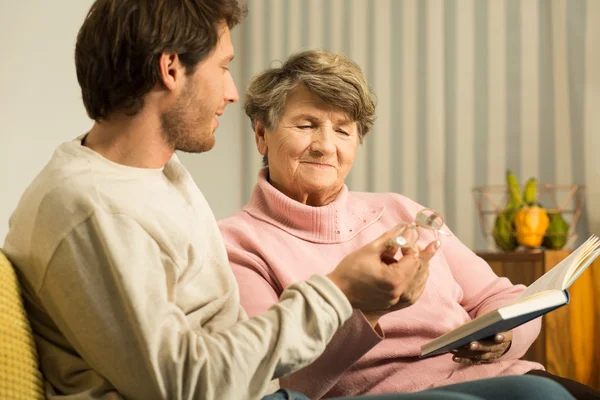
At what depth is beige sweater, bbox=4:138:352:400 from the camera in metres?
1.05

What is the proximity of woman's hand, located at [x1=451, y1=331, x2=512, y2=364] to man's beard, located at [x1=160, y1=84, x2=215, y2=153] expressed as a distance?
672 mm

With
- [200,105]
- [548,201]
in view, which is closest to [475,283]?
[200,105]

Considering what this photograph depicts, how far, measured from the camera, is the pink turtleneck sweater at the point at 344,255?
5.64ft

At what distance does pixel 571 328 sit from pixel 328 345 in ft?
5.40

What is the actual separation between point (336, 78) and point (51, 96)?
2.82 feet

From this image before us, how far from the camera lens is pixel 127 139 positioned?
121 cm

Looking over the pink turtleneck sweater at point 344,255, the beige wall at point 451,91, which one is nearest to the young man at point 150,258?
→ the pink turtleneck sweater at point 344,255

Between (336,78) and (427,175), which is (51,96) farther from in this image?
(427,175)

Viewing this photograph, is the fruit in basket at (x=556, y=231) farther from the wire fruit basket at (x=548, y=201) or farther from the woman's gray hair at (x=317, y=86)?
the woman's gray hair at (x=317, y=86)

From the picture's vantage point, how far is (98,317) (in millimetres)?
1053

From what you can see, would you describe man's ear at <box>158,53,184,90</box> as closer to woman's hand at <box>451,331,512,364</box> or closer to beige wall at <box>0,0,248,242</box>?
woman's hand at <box>451,331,512,364</box>

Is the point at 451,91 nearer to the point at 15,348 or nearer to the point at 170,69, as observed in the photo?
the point at 170,69

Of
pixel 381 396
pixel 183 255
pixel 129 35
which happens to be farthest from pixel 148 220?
pixel 381 396

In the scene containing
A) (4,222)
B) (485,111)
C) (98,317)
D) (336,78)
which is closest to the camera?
(98,317)
